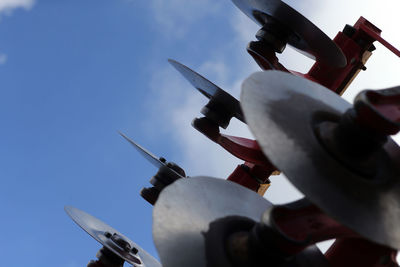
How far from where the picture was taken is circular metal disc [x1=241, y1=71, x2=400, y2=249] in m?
1.38

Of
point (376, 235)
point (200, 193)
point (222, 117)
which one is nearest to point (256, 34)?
point (222, 117)

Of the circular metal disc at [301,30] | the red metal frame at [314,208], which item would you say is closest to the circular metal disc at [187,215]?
the red metal frame at [314,208]

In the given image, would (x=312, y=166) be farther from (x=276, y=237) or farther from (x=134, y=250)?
(x=134, y=250)

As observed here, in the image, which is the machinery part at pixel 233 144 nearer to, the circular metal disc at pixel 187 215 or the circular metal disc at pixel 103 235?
the circular metal disc at pixel 103 235

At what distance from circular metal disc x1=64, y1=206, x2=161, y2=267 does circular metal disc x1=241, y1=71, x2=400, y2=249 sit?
168 centimetres

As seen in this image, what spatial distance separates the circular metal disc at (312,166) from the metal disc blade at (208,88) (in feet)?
4.10

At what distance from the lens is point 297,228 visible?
1.60 m

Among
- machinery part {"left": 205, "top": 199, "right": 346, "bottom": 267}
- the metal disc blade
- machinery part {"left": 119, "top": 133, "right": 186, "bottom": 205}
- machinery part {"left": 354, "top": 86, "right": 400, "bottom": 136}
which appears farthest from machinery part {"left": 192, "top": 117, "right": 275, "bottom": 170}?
machinery part {"left": 354, "top": 86, "right": 400, "bottom": 136}

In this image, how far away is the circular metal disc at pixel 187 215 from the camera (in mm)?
1689

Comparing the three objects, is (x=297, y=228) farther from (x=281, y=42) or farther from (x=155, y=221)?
(x=281, y=42)

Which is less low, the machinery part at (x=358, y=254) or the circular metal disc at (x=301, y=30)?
the circular metal disc at (x=301, y=30)

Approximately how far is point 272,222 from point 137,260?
1.80m

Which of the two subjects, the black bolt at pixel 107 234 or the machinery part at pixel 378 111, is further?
the black bolt at pixel 107 234

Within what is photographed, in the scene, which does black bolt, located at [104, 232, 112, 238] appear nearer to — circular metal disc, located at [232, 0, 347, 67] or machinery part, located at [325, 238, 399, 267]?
circular metal disc, located at [232, 0, 347, 67]
